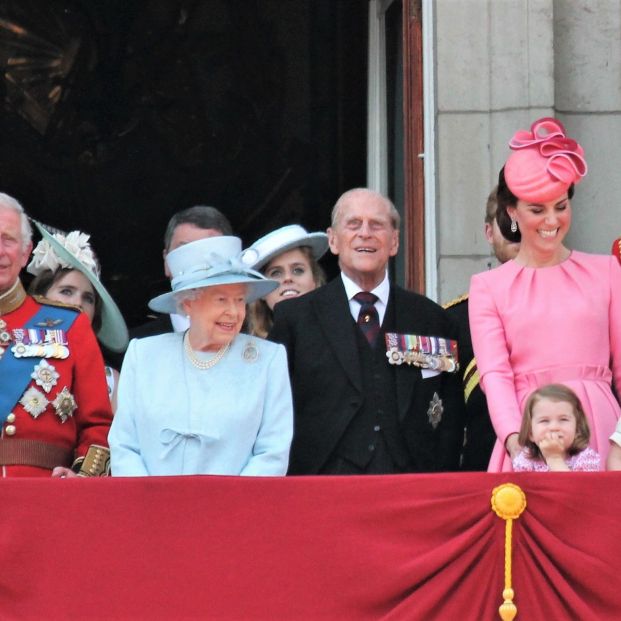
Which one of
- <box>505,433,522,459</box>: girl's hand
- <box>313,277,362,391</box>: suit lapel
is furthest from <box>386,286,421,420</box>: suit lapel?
<box>505,433,522,459</box>: girl's hand

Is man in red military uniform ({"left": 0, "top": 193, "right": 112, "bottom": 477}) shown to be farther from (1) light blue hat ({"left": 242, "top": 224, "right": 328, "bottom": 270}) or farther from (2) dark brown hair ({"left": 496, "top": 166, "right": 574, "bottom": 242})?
(2) dark brown hair ({"left": 496, "top": 166, "right": 574, "bottom": 242})

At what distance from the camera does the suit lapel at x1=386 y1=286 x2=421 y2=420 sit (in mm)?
6883

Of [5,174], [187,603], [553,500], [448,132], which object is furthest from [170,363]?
[5,174]

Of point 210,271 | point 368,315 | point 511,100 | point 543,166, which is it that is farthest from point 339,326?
point 511,100

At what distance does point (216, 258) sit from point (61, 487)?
99 centimetres

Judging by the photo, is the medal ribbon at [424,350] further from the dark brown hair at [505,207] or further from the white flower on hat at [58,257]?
the white flower on hat at [58,257]

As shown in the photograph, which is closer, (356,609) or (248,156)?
(356,609)

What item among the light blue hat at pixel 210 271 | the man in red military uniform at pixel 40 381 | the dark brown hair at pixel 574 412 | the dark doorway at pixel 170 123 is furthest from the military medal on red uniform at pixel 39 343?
the dark doorway at pixel 170 123

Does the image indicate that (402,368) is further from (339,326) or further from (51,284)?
(51,284)

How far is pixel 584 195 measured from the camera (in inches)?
337

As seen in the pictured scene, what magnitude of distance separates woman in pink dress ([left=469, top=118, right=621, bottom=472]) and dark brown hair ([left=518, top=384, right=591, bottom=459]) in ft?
0.37

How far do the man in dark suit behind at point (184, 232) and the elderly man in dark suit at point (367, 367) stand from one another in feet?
2.73

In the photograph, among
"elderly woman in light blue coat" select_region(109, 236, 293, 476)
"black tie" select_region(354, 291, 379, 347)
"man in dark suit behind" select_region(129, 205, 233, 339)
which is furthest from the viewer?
"man in dark suit behind" select_region(129, 205, 233, 339)

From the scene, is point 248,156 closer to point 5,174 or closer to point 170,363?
point 5,174
